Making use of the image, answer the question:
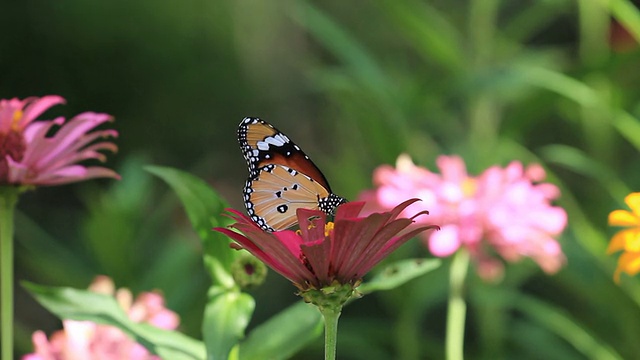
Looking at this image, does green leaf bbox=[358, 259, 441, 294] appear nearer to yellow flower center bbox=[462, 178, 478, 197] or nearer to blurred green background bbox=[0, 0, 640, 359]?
yellow flower center bbox=[462, 178, 478, 197]

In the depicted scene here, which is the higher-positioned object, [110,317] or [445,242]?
[445,242]

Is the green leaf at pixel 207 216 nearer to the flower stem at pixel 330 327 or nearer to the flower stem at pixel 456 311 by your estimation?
the flower stem at pixel 330 327

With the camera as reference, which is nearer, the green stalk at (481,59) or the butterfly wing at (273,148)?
the butterfly wing at (273,148)

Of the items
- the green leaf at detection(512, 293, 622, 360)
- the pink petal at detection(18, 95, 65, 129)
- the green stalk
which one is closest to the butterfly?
the pink petal at detection(18, 95, 65, 129)

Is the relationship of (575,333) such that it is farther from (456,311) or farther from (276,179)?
(276,179)

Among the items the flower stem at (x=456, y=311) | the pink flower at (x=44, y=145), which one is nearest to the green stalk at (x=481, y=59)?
the flower stem at (x=456, y=311)

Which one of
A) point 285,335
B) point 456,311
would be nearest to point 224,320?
point 285,335

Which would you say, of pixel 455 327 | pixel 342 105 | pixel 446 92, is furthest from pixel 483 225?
pixel 342 105
